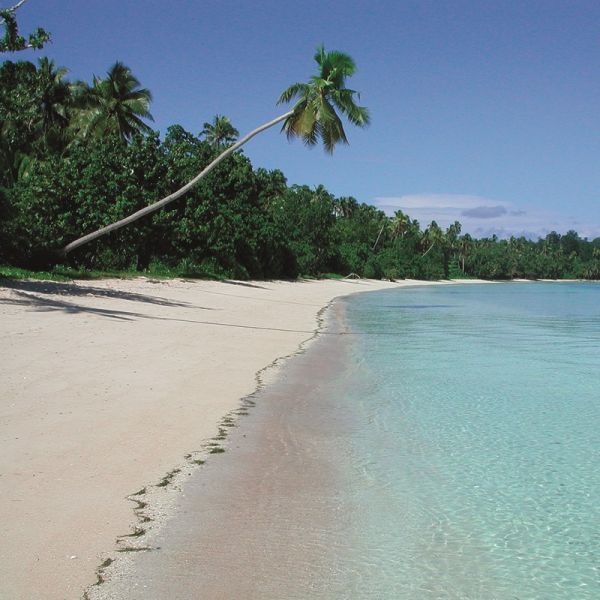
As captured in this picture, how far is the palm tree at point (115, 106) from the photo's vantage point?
124 feet

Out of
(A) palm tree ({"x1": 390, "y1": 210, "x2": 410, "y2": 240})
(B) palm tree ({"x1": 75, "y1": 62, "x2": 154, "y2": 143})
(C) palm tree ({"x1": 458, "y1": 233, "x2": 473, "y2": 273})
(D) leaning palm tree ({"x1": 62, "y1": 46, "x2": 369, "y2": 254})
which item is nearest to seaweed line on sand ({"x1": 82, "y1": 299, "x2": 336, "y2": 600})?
(D) leaning palm tree ({"x1": 62, "y1": 46, "x2": 369, "y2": 254})

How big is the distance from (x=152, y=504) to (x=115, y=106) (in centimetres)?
3737

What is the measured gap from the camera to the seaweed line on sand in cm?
345

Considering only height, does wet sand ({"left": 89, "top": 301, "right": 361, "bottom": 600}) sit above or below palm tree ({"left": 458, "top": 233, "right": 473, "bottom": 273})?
below

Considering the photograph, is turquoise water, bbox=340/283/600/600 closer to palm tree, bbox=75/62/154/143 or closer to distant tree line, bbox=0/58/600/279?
distant tree line, bbox=0/58/600/279

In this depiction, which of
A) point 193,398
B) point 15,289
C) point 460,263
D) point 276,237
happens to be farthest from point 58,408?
point 460,263

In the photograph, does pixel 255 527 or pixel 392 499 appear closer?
pixel 255 527

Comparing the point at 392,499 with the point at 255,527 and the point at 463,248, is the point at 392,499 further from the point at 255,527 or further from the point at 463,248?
the point at 463,248

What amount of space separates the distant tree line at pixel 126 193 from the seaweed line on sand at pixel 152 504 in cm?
1621

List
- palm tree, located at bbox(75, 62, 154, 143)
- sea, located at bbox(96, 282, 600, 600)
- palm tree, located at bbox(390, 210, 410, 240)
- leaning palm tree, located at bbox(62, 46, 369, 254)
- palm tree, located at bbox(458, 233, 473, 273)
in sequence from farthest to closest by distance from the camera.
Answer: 1. palm tree, located at bbox(458, 233, 473, 273)
2. palm tree, located at bbox(390, 210, 410, 240)
3. palm tree, located at bbox(75, 62, 154, 143)
4. leaning palm tree, located at bbox(62, 46, 369, 254)
5. sea, located at bbox(96, 282, 600, 600)

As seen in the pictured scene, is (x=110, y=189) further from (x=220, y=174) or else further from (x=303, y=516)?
(x=303, y=516)

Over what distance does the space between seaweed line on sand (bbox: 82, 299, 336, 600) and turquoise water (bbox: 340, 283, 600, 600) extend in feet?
4.01

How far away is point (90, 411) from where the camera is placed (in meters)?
6.51

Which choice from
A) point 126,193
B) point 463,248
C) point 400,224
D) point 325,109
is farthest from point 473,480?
point 463,248
